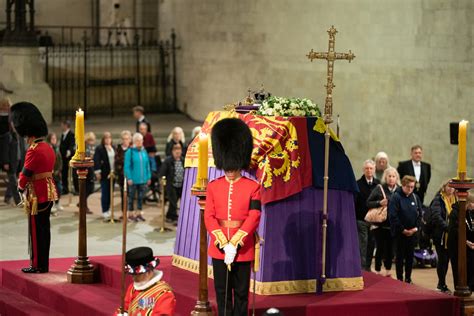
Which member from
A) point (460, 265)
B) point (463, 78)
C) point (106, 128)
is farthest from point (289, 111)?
point (106, 128)

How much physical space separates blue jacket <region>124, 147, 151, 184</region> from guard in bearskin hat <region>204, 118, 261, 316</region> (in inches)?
318

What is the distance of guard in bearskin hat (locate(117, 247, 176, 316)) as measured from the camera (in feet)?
29.1

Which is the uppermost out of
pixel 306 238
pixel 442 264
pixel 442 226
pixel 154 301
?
pixel 306 238

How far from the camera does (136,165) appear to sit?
17.9 metres

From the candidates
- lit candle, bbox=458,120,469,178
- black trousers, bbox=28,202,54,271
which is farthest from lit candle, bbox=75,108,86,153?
lit candle, bbox=458,120,469,178

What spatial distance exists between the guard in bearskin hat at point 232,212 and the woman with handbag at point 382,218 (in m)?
4.46

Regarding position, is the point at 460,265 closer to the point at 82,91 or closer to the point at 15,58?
the point at 15,58

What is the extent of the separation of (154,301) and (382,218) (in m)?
5.68

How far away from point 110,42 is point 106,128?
4.81m

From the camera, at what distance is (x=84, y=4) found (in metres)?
29.5

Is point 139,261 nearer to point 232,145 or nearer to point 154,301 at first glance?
point 154,301

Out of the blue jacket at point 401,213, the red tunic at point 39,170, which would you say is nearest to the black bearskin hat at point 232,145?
the red tunic at point 39,170

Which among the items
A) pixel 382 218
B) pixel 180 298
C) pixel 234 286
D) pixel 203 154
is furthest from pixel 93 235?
pixel 203 154

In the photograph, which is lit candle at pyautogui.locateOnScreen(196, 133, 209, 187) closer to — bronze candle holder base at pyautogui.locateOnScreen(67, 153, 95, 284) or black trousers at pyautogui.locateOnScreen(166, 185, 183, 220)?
bronze candle holder base at pyautogui.locateOnScreen(67, 153, 95, 284)
